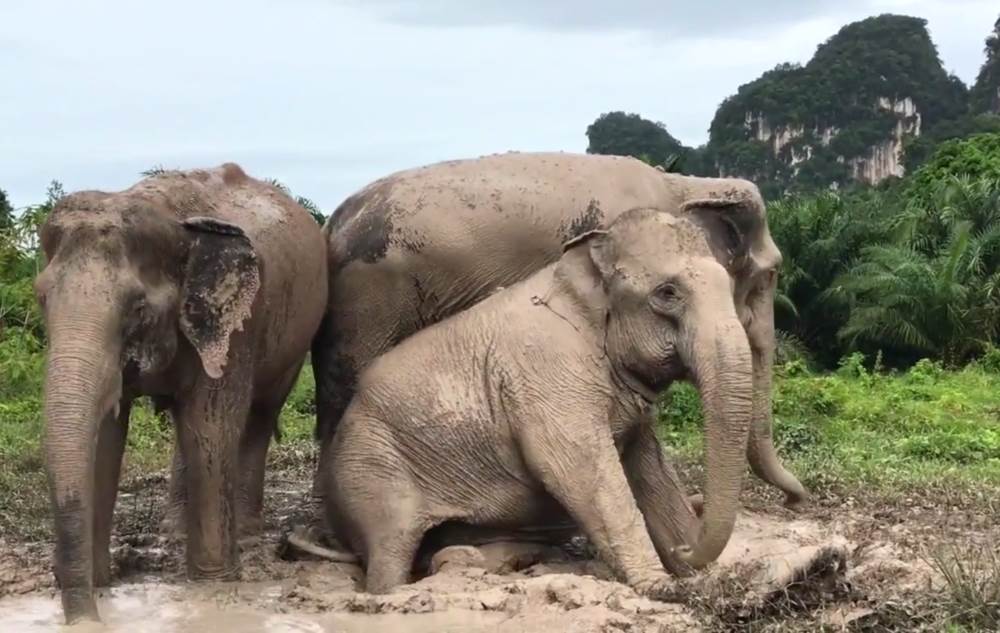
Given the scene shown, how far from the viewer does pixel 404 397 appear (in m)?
6.23

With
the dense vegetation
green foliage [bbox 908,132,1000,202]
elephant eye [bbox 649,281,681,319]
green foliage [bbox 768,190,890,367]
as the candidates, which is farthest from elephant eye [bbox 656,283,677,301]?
the dense vegetation

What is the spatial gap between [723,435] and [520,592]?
0.98m

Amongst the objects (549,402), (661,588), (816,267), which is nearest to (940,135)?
(816,267)

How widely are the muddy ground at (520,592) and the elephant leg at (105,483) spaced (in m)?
0.13

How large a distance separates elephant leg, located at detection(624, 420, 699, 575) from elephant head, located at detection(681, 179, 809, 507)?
2.71 feet

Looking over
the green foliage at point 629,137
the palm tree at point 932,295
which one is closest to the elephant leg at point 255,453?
the palm tree at point 932,295

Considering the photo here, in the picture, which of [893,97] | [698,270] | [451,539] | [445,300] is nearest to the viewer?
[698,270]

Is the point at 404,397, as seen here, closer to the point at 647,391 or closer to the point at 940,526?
the point at 647,391

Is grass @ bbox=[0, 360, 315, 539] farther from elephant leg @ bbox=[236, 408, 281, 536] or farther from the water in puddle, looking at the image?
elephant leg @ bbox=[236, 408, 281, 536]

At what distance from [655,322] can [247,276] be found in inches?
66.4

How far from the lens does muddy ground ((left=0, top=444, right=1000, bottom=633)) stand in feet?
16.0

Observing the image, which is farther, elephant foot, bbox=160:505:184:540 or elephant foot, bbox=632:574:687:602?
elephant foot, bbox=160:505:184:540

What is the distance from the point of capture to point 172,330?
18.9 feet

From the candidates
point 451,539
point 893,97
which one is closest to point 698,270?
point 451,539
